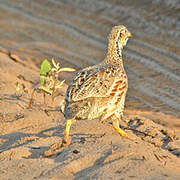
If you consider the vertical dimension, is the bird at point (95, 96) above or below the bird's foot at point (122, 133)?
above

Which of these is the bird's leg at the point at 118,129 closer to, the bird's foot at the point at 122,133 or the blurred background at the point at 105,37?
the bird's foot at the point at 122,133

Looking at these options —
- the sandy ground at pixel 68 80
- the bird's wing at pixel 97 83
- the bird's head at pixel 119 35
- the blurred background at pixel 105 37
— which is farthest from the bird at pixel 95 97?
the blurred background at pixel 105 37

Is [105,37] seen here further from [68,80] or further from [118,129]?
[118,129]

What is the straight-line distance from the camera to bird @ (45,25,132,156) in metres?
6.82

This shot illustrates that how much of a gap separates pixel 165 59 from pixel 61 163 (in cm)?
787

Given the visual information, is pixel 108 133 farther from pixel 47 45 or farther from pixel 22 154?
pixel 47 45

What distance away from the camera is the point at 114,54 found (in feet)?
26.0

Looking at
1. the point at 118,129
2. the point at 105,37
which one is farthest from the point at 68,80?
the point at 118,129

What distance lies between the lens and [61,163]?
6000 mm

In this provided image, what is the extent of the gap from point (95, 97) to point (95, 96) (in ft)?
0.20

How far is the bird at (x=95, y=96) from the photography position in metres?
6.83

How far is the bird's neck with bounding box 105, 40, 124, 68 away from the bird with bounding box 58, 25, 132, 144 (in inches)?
13.6

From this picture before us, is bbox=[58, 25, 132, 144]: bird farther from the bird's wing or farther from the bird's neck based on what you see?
the bird's neck

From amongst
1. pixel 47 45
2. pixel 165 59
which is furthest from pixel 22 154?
pixel 47 45
